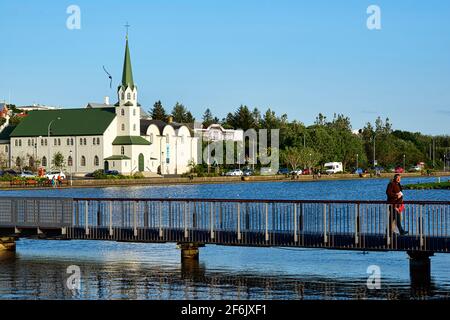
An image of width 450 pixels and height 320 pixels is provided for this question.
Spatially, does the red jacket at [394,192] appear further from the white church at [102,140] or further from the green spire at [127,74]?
the green spire at [127,74]

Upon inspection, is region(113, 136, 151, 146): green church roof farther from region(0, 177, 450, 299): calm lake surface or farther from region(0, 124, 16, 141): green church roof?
region(0, 177, 450, 299): calm lake surface

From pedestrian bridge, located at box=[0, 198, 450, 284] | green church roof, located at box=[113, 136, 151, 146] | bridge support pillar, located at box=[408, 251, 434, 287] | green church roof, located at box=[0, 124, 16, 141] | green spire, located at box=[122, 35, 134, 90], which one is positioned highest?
green spire, located at box=[122, 35, 134, 90]

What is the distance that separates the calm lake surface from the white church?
119 metres

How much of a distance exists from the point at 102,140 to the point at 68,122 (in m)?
10.2

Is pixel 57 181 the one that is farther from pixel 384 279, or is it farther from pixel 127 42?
pixel 384 279

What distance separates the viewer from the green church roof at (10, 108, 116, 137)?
167m

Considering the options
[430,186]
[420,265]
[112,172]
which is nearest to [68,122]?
[112,172]

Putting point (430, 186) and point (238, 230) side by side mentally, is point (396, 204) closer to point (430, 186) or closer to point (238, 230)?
point (238, 230)

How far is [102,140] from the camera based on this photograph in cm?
16388

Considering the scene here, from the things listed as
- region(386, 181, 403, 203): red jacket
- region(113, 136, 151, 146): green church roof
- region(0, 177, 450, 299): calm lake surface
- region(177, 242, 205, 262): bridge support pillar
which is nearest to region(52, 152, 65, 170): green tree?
region(113, 136, 151, 146): green church roof

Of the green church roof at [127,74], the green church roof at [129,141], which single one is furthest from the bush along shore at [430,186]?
the green church roof at [127,74]
